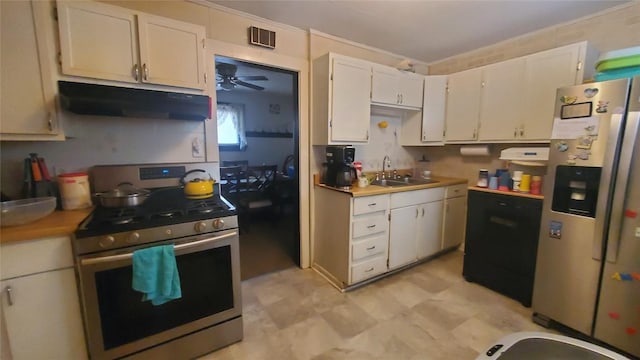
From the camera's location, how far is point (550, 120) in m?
2.23

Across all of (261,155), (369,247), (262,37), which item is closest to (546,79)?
(369,247)

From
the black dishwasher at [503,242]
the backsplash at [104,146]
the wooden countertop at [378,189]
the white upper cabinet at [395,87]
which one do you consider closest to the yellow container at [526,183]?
the black dishwasher at [503,242]

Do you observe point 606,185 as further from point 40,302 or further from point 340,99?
point 40,302

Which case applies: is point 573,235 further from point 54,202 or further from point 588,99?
point 54,202

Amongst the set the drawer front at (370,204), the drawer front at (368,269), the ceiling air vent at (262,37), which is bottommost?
the drawer front at (368,269)

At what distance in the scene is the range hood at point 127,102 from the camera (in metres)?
1.41

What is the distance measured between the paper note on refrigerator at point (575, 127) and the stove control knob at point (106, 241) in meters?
2.77

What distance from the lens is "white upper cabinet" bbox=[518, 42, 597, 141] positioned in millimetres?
2084

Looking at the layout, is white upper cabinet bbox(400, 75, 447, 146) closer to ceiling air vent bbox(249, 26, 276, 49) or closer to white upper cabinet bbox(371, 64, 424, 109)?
white upper cabinet bbox(371, 64, 424, 109)

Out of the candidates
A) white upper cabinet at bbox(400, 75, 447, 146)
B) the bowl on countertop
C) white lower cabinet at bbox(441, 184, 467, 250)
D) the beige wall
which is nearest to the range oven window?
the bowl on countertop

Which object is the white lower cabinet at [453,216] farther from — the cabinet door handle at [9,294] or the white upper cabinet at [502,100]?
the cabinet door handle at [9,294]

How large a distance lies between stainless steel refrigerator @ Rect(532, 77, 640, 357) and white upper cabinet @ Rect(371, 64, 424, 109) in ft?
4.33

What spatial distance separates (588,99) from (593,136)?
24cm

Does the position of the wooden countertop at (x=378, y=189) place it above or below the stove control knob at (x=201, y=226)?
above
